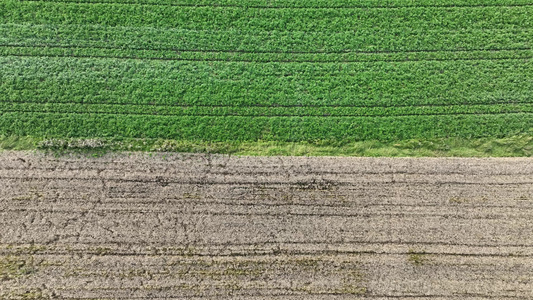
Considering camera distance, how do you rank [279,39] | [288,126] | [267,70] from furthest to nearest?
[279,39] < [267,70] < [288,126]

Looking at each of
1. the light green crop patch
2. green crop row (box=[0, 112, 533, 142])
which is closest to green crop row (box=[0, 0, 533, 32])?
green crop row (box=[0, 112, 533, 142])

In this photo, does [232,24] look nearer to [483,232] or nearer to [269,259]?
[269,259]

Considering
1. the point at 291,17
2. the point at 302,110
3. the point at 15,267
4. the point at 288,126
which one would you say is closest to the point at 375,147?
the point at 302,110

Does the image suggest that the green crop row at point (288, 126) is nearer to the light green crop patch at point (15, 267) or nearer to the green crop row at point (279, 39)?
the green crop row at point (279, 39)

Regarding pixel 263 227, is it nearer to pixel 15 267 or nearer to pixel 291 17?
pixel 291 17

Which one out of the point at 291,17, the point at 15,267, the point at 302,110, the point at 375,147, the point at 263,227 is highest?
the point at 291,17

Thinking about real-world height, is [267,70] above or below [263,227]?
above

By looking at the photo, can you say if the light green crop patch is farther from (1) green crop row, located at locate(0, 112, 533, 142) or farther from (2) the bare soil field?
(1) green crop row, located at locate(0, 112, 533, 142)

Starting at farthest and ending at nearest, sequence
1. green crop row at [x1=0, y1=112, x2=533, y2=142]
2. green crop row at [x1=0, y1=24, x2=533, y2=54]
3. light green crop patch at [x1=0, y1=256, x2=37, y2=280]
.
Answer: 1. green crop row at [x1=0, y1=24, x2=533, y2=54]
2. green crop row at [x1=0, y1=112, x2=533, y2=142]
3. light green crop patch at [x1=0, y1=256, x2=37, y2=280]
